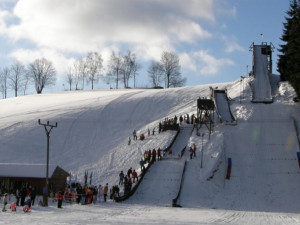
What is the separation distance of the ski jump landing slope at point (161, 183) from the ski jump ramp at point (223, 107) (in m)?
8.12

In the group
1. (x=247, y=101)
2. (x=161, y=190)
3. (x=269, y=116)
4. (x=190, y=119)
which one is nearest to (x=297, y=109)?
(x=269, y=116)

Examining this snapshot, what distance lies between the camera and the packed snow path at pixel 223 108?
44.0 meters

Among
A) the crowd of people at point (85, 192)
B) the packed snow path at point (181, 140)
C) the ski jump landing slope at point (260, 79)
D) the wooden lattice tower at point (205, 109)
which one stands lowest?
the crowd of people at point (85, 192)

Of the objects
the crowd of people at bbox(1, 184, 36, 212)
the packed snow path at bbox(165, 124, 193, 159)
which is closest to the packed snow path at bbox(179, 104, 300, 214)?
the packed snow path at bbox(165, 124, 193, 159)

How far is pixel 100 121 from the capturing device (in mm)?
52750

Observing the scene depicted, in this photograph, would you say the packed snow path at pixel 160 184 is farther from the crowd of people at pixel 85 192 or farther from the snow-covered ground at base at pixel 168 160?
the crowd of people at pixel 85 192

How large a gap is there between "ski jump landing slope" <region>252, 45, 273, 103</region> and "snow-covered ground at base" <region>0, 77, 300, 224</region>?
3.61 ft

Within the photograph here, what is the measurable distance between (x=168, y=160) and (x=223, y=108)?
45.9 ft

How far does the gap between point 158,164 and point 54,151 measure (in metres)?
14.2

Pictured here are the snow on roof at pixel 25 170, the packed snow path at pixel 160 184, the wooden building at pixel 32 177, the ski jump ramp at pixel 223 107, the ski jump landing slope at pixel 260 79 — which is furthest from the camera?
the ski jump landing slope at pixel 260 79

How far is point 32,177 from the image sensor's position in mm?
31969

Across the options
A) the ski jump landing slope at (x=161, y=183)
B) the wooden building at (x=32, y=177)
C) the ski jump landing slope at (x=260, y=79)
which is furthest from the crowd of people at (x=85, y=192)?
the ski jump landing slope at (x=260, y=79)

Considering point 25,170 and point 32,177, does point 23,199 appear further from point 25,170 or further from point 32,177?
point 25,170

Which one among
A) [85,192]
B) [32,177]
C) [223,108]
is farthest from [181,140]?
[85,192]
